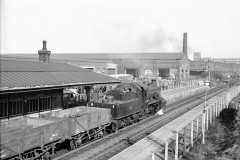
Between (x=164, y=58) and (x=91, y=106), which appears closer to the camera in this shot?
(x=91, y=106)

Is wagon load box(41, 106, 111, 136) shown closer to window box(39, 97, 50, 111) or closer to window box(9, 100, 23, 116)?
window box(39, 97, 50, 111)

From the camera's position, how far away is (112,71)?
60.7 metres

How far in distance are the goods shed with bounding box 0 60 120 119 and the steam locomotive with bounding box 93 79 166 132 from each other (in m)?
3.08

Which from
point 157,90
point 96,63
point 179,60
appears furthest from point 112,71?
point 157,90

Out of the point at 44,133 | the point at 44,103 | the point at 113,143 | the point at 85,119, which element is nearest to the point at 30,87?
the point at 44,103

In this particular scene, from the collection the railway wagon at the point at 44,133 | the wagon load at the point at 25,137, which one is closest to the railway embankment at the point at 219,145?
the railway wagon at the point at 44,133

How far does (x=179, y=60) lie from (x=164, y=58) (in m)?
6.52

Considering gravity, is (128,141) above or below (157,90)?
below

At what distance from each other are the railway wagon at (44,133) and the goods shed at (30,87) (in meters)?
2.40

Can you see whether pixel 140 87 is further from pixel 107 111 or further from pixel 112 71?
pixel 112 71

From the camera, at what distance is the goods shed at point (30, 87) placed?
16.7m

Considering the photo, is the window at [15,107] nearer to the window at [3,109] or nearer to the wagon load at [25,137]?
the window at [3,109]

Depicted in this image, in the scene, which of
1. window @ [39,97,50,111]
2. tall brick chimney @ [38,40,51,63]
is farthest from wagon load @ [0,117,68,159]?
tall brick chimney @ [38,40,51,63]

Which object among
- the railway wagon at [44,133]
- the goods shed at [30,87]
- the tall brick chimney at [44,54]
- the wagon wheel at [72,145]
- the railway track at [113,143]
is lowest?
the railway track at [113,143]
